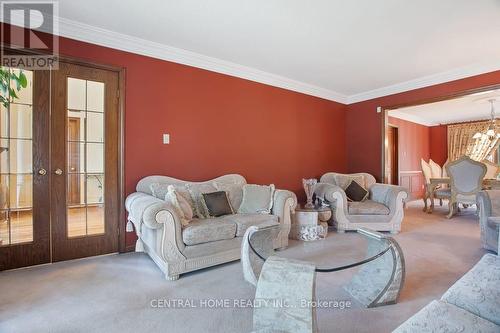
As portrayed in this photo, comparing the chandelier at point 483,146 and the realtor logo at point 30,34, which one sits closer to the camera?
the realtor logo at point 30,34

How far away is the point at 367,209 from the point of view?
3938 mm

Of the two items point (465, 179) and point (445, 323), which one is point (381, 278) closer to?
point (445, 323)

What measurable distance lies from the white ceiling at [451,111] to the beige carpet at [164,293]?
3886 millimetres

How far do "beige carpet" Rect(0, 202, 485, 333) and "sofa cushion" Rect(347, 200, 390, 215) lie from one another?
0.72m

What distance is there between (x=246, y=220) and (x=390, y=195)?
255cm

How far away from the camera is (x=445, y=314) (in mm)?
1175

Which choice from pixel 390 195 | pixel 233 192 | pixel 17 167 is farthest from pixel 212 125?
pixel 390 195

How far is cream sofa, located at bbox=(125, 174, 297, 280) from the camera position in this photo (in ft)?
7.67

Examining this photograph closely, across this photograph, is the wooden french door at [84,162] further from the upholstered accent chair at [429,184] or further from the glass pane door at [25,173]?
the upholstered accent chair at [429,184]

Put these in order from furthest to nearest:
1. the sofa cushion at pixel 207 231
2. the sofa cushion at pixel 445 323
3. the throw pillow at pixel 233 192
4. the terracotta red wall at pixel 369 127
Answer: the terracotta red wall at pixel 369 127 → the throw pillow at pixel 233 192 → the sofa cushion at pixel 207 231 → the sofa cushion at pixel 445 323

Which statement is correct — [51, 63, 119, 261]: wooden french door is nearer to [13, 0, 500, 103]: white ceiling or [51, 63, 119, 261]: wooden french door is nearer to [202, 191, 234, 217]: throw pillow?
[13, 0, 500, 103]: white ceiling

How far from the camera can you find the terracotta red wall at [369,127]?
4.51 meters

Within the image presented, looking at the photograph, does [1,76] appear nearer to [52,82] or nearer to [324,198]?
[52,82]

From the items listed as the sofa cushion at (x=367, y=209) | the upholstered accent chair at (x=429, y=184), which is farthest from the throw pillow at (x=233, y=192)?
the upholstered accent chair at (x=429, y=184)
